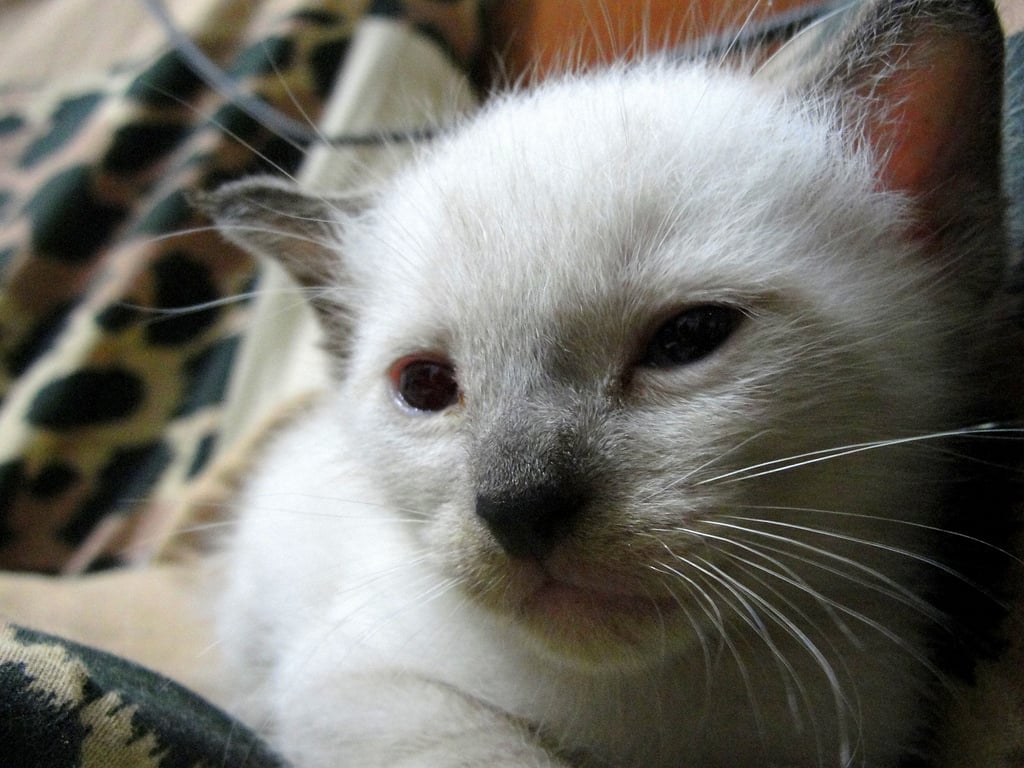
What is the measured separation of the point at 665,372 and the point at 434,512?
0.84ft

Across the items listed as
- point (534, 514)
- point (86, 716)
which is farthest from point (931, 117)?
point (86, 716)

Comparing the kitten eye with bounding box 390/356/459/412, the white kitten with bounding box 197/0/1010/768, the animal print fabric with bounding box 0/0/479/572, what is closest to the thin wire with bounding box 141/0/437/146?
the animal print fabric with bounding box 0/0/479/572

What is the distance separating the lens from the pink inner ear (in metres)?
0.81

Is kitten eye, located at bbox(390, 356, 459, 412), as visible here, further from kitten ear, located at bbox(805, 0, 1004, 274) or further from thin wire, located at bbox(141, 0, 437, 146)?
thin wire, located at bbox(141, 0, 437, 146)

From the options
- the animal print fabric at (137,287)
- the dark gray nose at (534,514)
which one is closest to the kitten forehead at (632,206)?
the dark gray nose at (534,514)

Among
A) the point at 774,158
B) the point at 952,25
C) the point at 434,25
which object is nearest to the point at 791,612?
the point at 774,158

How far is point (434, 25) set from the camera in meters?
1.98

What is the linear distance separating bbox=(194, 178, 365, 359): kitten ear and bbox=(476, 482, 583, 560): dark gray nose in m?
0.49

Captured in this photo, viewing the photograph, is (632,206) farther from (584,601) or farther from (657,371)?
(584,601)

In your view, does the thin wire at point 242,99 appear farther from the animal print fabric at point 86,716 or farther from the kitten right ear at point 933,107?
the animal print fabric at point 86,716

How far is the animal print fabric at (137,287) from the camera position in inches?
75.5

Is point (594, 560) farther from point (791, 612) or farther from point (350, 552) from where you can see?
point (350, 552)

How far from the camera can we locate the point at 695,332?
2.49 ft

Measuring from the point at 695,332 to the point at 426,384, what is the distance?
28 cm
